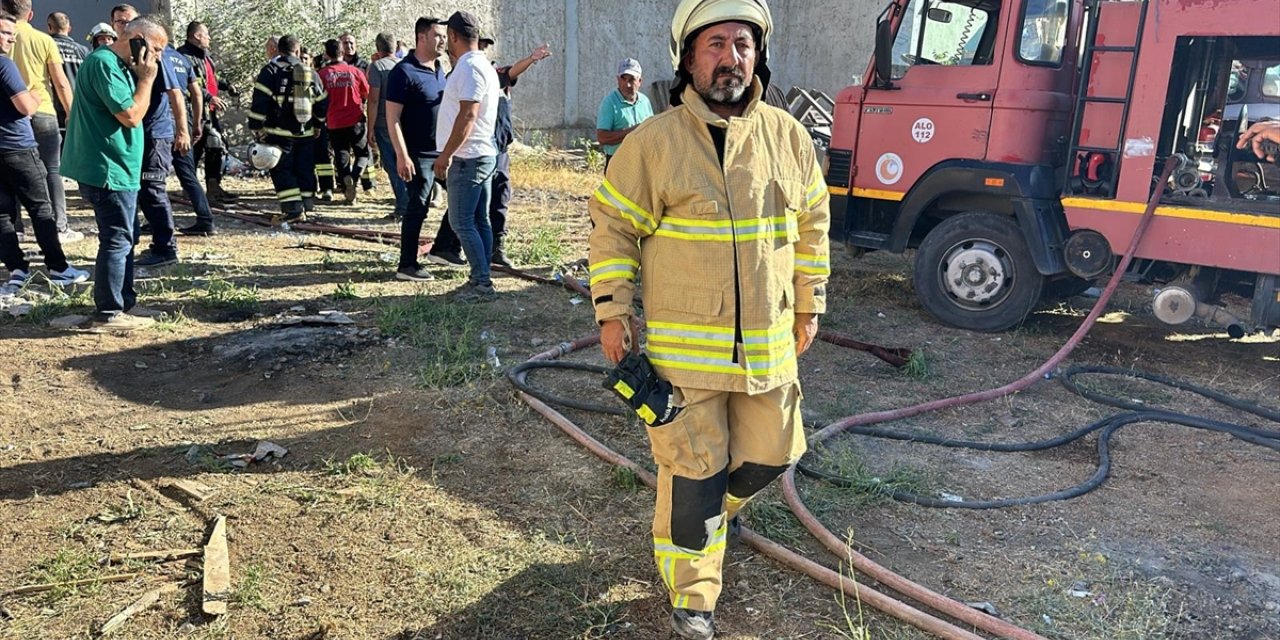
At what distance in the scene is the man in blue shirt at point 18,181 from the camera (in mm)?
5582

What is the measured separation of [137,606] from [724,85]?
2373 millimetres

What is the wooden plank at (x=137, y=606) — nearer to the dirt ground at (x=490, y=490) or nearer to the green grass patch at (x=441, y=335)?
the dirt ground at (x=490, y=490)

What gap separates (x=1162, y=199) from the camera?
5.48 metres

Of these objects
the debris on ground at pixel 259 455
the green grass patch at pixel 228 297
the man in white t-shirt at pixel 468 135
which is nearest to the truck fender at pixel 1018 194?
the man in white t-shirt at pixel 468 135

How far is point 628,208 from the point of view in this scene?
258 centimetres

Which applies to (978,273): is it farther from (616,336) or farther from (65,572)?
(65,572)

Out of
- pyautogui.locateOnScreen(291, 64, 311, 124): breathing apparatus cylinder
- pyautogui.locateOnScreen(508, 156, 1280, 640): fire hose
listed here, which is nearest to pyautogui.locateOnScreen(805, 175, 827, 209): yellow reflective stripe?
pyautogui.locateOnScreen(508, 156, 1280, 640): fire hose

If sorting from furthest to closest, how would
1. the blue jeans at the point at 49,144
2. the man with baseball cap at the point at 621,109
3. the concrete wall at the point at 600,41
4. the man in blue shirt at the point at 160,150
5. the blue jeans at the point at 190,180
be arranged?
the concrete wall at the point at 600,41
the man with baseball cap at the point at 621,109
the blue jeans at the point at 190,180
the blue jeans at the point at 49,144
the man in blue shirt at the point at 160,150

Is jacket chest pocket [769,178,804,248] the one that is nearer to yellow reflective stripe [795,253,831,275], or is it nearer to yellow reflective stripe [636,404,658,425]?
yellow reflective stripe [795,253,831,275]

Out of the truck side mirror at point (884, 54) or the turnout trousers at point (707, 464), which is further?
the truck side mirror at point (884, 54)

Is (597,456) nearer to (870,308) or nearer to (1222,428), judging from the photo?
(1222,428)

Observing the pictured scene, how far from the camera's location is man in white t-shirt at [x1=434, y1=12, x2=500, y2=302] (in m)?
5.93

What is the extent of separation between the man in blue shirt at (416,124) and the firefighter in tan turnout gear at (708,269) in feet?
14.3

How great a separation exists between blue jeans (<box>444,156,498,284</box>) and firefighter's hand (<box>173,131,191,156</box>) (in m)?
2.25
